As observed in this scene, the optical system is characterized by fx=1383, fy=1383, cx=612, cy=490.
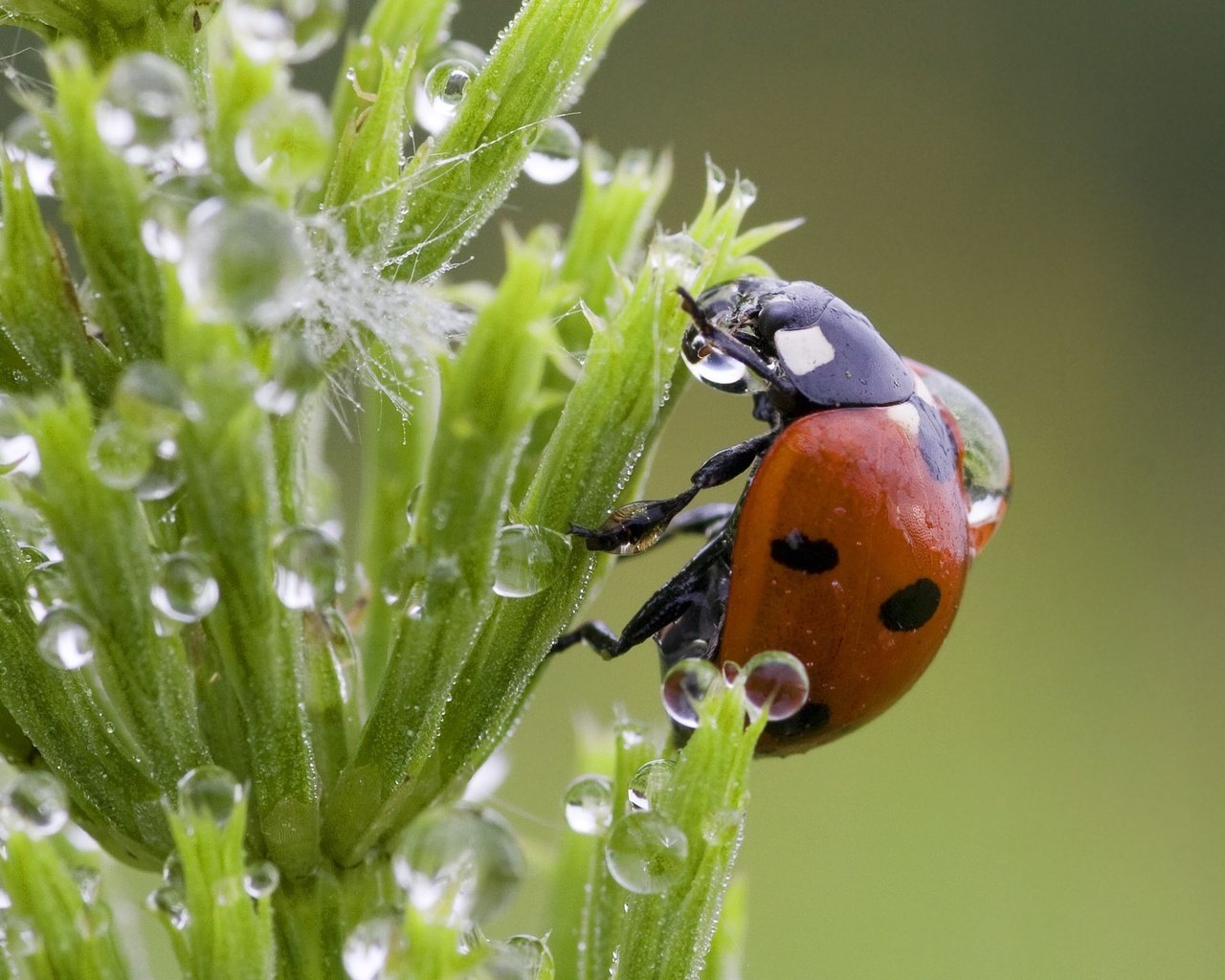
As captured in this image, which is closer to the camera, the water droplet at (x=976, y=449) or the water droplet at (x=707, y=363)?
the water droplet at (x=707, y=363)

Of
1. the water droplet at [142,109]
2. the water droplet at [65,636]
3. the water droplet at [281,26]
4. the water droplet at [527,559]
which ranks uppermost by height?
the water droplet at [281,26]

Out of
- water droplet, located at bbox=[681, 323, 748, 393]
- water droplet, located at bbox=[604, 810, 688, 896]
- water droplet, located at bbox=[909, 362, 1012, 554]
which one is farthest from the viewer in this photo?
water droplet, located at bbox=[909, 362, 1012, 554]

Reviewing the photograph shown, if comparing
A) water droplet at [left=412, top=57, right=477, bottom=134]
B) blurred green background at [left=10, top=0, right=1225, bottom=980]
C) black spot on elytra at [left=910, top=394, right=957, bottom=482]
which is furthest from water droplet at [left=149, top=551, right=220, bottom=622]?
blurred green background at [left=10, top=0, right=1225, bottom=980]

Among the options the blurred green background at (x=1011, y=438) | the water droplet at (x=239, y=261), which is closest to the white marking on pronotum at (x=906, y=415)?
the water droplet at (x=239, y=261)

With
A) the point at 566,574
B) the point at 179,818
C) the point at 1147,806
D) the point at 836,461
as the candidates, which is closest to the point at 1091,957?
the point at 1147,806

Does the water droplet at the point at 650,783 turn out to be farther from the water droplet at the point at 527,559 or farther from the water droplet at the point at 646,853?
the water droplet at the point at 527,559

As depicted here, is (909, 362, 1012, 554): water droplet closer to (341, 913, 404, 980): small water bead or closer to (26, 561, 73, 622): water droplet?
(341, 913, 404, 980): small water bead
